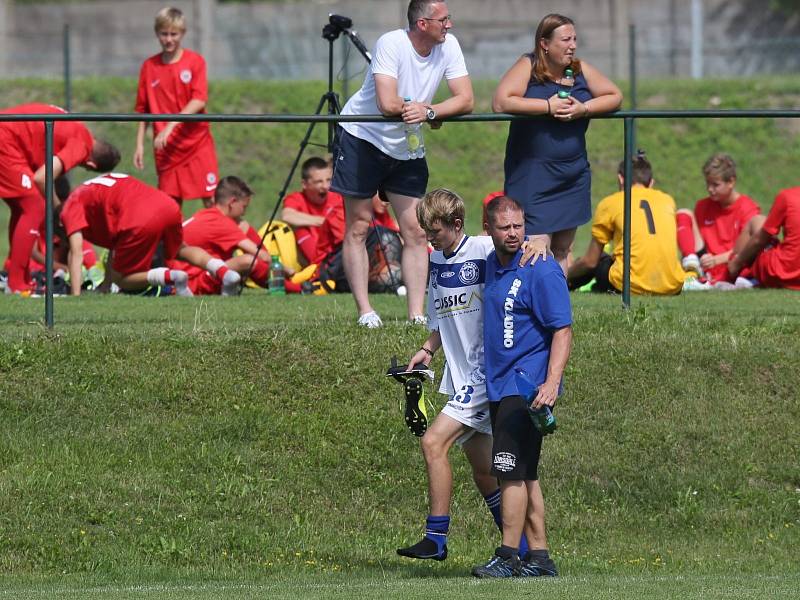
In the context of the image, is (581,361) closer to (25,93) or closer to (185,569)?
(185,569)

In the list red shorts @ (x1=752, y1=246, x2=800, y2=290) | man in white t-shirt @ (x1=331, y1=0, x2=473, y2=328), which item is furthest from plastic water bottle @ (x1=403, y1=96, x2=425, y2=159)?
red shorts @ (x1=752, y1=246, x2=800, y2=290)

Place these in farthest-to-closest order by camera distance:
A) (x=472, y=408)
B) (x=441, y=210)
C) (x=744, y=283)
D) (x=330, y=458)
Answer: (x=744, y=283)
(x=330, y=458)
(x=472, y=408)
(x=441, y=210)

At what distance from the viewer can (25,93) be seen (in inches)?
962

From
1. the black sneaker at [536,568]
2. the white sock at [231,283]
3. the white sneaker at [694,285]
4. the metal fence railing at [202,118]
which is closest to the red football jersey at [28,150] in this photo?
the white sock at [231,283]

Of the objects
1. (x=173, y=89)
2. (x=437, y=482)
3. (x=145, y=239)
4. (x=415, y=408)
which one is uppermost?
(x=173, y=89)

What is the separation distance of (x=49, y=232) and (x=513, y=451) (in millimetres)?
4353

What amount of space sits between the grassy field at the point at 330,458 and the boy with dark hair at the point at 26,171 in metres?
1.97

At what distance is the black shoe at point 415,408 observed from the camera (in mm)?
7758

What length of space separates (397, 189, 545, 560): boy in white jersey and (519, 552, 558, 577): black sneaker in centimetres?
42

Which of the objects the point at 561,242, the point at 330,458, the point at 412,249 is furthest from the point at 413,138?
the point at 330,458

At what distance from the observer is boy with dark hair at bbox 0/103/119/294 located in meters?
12.9

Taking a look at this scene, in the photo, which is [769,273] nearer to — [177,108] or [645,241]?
[645,241]

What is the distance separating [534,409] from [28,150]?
24.1 ft

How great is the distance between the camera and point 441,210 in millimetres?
7480
